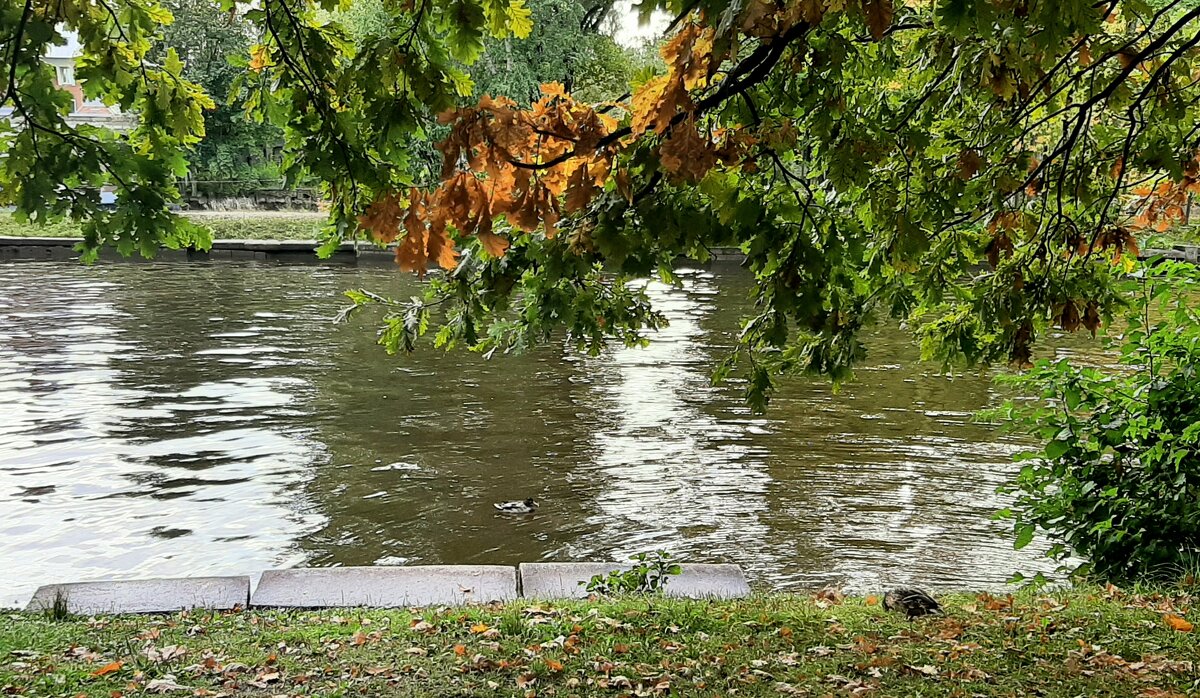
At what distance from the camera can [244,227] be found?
36.2m

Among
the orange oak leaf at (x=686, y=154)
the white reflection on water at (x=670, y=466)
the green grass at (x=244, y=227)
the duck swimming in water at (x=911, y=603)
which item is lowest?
the white reflection on water at (x=670, y=466)

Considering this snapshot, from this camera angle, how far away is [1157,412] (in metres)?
5.63

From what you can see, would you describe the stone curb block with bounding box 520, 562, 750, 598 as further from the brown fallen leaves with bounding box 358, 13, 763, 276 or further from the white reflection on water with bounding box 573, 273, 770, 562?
the brown fallen leaves with bounding box 358, 13, 763, 276

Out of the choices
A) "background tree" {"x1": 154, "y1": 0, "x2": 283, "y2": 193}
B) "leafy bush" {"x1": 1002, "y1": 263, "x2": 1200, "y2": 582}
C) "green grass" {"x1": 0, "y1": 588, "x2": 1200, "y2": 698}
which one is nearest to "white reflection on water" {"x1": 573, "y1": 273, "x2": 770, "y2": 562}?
"leafy bush" {"x1": 1002, "y1": 263, "x2": 1200, "y2": 582}

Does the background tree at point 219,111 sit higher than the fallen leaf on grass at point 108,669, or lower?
higher

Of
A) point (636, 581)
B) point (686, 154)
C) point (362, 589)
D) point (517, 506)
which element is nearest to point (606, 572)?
point (636, 581)

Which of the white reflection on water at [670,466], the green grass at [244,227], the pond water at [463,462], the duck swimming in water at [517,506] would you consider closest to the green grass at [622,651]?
the pond water at [463,462]

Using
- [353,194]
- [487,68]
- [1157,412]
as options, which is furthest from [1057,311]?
[487,68]

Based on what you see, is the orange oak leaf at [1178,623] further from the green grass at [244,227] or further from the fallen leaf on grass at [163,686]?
the green grass at [244,227]

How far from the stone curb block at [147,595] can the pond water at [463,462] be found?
41.3 inches

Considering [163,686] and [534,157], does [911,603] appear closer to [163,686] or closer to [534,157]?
[534,157]

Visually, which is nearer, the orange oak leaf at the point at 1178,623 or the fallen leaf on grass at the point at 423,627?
the orange oak leaf at the point at 1178,623

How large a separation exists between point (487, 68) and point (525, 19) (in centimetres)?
3033

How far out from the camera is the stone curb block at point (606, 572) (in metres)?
5.75
